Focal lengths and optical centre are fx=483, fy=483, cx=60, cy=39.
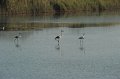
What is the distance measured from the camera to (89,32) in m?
36.3

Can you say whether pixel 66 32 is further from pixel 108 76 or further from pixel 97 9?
pixel 97 9

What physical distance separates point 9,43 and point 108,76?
11.6 metres

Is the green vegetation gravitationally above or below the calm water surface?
above

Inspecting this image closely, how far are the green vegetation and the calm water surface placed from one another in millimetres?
25572

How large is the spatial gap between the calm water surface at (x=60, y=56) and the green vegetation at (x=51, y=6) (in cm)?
2557

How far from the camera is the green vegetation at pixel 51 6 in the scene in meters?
60.2

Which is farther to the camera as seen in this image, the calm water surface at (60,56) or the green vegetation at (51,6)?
the green vegetation at (51,6)

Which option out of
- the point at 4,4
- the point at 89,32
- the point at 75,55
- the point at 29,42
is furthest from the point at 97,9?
the point at 75,55

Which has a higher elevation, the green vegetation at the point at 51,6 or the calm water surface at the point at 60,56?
the green vegetation at the point at 51,6

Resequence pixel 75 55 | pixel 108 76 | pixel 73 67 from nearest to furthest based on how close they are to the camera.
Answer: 1. pixel 108 76
2. pixel 73 67
3. pixel 75 55

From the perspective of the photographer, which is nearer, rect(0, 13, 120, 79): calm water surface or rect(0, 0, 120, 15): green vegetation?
rect(0, 13, 120, 79): calm water surface

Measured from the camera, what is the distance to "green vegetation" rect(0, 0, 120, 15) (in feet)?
197

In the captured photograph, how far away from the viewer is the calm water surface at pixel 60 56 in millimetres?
20375

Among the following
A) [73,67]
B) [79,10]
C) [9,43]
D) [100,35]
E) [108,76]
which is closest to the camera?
[108,76]
